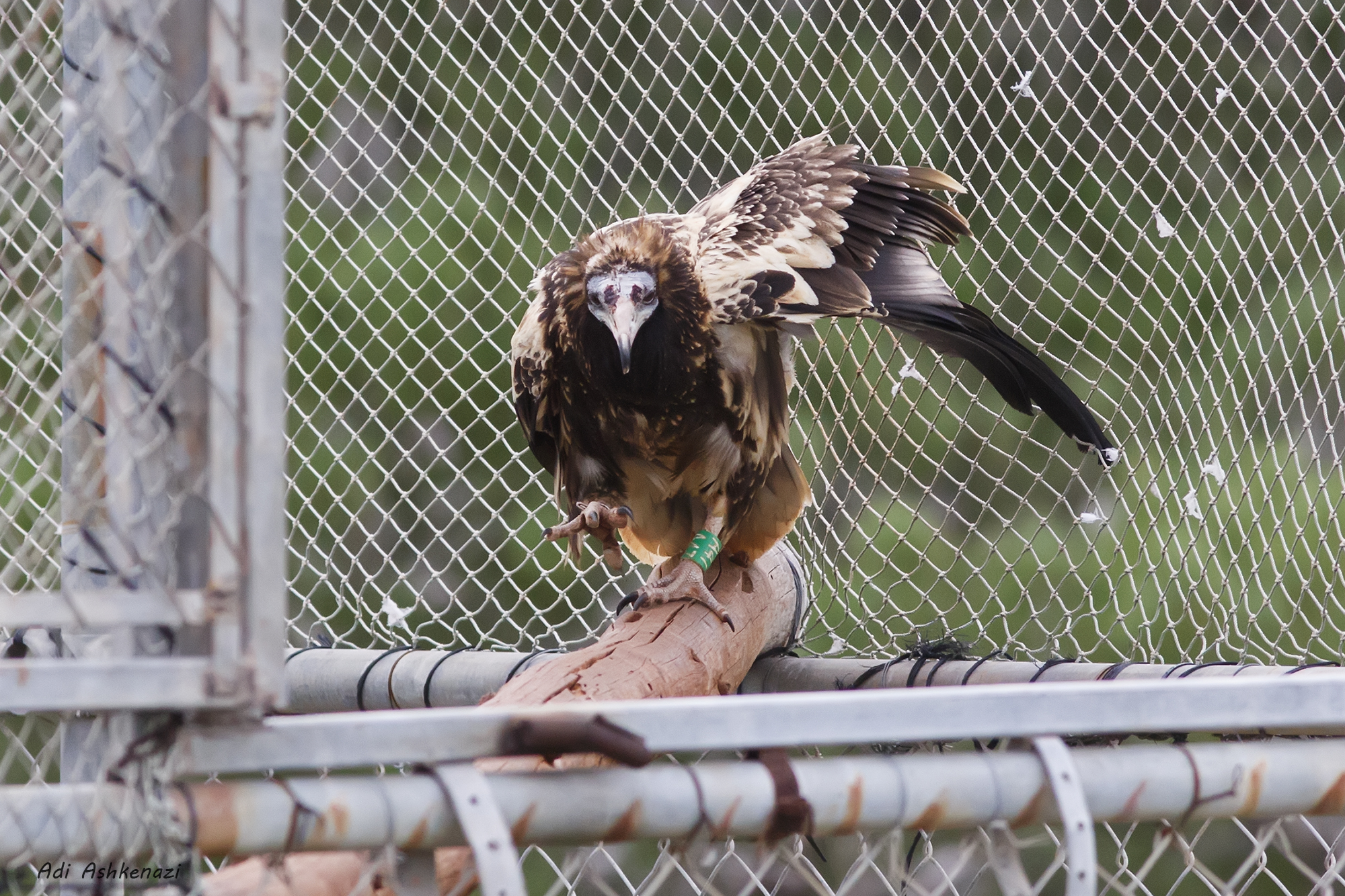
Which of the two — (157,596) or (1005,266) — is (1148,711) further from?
(1005,266)

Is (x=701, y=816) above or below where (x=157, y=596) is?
below

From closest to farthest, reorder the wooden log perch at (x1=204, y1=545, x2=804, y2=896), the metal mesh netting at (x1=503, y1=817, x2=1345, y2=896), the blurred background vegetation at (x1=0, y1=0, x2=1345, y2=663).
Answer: the wooden log perch at (x1=204, y1=545, x2=804, y2=896), the metal mesh netting at (x1=503, y1=817, x2=1345, y2=896), the blurred background vegetation at (x1=0, y1=0, x2=1345, y2=663)

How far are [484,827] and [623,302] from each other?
1714 mm

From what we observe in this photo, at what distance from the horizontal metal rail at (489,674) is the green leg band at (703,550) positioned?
278 millimetres

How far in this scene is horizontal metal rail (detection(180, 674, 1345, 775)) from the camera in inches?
39.5

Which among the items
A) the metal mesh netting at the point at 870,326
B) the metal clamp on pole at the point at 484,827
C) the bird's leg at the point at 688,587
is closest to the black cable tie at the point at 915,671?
the bird's leg at the point at 688,587

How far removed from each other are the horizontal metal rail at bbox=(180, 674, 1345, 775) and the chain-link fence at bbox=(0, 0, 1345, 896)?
0.32ft

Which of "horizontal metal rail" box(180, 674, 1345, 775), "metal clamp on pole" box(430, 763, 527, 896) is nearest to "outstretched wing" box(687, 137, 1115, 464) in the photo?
"horizontal metal rail" box(180, 674, 1345, 775)

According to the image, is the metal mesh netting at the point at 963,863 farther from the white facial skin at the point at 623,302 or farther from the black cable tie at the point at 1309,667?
the white facial skin at the point at 623,302

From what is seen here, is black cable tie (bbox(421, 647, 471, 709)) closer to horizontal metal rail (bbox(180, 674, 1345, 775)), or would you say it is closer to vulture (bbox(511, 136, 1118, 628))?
vulture (bbox(511, 136, 1118, 628))

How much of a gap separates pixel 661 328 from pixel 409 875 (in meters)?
1.76

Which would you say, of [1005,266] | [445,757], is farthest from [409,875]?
[1005,266]

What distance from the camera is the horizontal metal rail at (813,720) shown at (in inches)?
39.5

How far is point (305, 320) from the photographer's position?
5.64 meters
